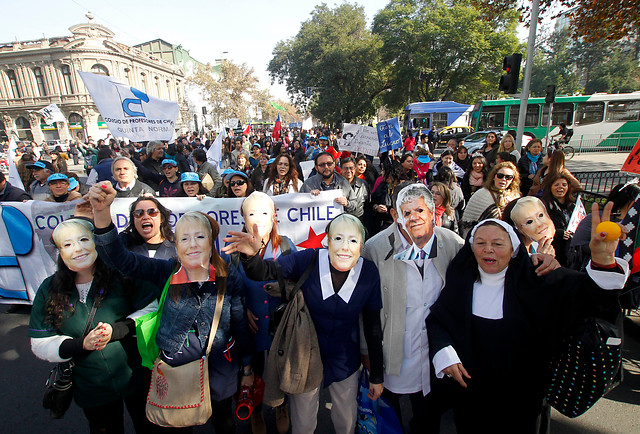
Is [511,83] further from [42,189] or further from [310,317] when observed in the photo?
[42,189]

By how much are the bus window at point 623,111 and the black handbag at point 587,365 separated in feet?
76.5

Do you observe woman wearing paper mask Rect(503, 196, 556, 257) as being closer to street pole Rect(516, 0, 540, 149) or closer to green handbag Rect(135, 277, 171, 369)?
green handbag Rect(135, 277, 171, 369)

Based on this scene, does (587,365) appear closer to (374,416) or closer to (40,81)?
(374,416)

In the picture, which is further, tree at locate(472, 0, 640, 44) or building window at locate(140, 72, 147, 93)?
building window at locate(140, 72, 147, 93)

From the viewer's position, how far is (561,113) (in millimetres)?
19469

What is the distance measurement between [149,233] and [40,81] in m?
55.5

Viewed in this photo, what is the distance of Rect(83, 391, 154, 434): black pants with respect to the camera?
2.13 meters

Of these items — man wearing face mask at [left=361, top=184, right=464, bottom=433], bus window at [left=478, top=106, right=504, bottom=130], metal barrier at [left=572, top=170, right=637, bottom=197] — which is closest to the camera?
man wearing face mask at [left=361, top=184, right=464, bottom=433]

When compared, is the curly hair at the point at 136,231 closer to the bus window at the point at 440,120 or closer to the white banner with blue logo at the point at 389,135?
the white banner with blue logo at the point at 389,135

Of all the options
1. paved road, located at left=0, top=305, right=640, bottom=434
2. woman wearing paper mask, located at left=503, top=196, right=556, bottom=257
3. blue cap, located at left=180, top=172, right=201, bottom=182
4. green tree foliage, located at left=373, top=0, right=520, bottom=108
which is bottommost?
paved road, located at left=0, top=305, right=640, bottom=434

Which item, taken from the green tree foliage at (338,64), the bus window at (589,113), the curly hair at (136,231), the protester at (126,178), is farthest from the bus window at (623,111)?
the curly hair at (136,231)

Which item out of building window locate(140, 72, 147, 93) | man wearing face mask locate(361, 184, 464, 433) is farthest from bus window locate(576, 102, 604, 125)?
building window locate(140, 72, 147, 93)

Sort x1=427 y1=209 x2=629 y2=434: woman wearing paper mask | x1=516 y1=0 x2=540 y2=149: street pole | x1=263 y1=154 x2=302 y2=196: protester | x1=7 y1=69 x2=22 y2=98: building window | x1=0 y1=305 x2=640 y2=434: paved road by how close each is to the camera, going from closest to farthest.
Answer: x1=427 y1=209 x2=629 y2=434: woman wearing paper mask → x1=0 y1=305 x2=640 y2=434: paved road → x1=263 y1=154 x2=302 y2=196: protester → x1=516 y1=0 x2=540 y2=149: street pole → x1=7 y1=69 x2=22 y2=98: building window

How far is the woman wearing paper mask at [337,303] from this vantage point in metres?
2.01
